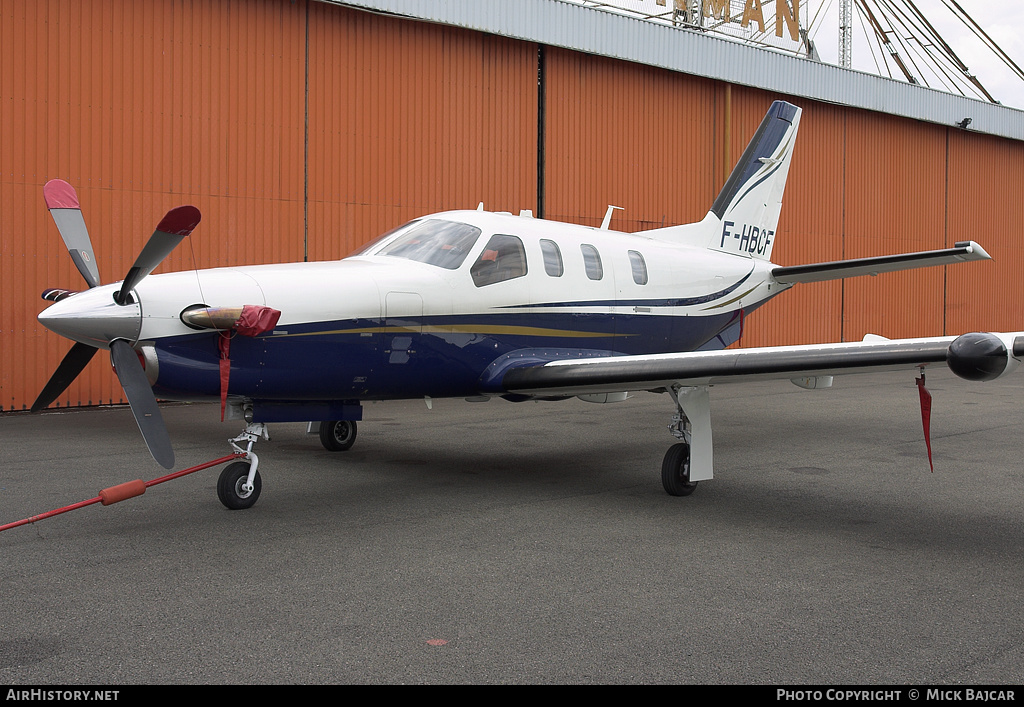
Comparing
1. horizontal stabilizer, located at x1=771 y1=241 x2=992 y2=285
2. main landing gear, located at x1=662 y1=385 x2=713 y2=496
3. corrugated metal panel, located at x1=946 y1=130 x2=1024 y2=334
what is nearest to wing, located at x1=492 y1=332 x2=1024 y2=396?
main landing gear, located at x1=662 y1=385 x2=713 y2=496

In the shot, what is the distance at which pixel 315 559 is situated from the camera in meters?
5.00

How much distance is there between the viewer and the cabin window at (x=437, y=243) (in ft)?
23.2

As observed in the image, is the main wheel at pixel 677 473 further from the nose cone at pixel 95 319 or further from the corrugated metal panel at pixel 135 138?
the corrugated metal panel at pixel 135 138

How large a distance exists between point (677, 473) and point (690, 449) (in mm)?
226

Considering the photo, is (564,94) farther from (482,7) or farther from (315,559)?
(315,559)

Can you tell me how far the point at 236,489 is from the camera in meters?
6.13

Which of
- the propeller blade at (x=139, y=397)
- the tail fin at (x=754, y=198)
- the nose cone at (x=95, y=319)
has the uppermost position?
the tail fin at (x=754, y=198)

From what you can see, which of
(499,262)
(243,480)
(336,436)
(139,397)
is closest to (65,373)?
(139,397)

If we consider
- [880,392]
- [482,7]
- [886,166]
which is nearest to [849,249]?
[886,166]

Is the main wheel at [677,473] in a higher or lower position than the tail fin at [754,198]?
lower

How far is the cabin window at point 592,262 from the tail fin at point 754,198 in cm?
238

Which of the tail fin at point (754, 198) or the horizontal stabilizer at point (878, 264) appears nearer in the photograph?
the horizontal stabilizer at point (878, 264)

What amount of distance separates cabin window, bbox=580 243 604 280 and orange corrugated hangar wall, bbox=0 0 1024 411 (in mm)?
5425

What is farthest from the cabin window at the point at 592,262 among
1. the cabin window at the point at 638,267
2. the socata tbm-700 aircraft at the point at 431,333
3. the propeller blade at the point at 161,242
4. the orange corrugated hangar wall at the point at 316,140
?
the orange corrugated hangar wall at the point at 316,140
